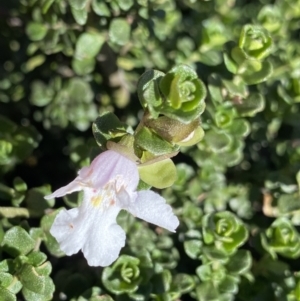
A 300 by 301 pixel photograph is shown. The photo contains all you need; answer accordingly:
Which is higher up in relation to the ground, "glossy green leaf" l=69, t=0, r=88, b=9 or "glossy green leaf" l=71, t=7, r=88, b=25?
"glossy green leaf" l=69, t=0, r=88, b=9

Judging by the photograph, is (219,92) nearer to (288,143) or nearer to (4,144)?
(288,143)

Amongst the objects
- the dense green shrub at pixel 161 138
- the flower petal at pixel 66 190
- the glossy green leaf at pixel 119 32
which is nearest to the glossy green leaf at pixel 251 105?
the dense green shrub at pixel 161 138

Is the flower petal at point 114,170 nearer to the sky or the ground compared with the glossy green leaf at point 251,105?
nearer to the sky

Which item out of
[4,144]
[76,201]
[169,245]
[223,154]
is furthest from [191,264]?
[4,144]

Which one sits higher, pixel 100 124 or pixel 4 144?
pixel 100 124

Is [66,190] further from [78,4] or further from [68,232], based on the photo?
[78,4]

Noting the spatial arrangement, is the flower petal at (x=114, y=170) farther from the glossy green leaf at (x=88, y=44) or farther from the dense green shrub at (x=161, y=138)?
the glossy green leaf at (x=88, y=44)

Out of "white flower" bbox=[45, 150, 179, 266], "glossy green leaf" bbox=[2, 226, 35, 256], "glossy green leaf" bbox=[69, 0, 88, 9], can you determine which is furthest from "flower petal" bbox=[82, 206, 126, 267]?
"glossy green leaf" bbox=[69, 0, 88, 9]

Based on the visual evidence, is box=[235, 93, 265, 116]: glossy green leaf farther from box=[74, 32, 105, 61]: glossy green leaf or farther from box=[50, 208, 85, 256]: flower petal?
box=[50, 208, 85, 256]: flower petal
